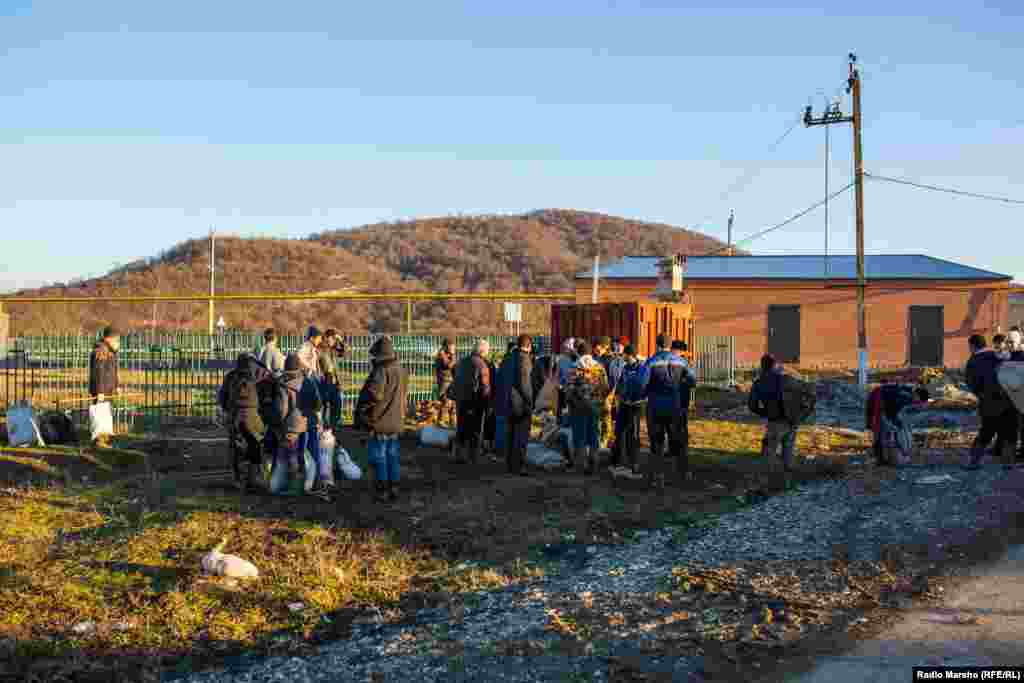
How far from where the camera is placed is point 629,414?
503 inches

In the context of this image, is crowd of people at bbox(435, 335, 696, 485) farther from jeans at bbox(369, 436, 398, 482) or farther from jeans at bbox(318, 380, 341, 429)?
jeans at bbox(369, 436, 398, 482)

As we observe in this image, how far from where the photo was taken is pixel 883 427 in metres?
13.3

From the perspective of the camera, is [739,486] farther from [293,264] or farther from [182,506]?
[293,264]

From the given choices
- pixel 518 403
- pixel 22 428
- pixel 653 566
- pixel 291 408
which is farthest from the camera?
pixel 22 428

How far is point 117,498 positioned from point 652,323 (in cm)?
1093

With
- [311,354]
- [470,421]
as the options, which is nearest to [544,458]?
[470,421]

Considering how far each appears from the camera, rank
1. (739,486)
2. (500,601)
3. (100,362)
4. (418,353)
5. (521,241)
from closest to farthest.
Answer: (500,601)
(739,486)
(100,362)
(418,353)
(521,241)

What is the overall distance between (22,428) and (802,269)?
1298 inches

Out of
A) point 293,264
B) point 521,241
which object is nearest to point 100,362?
point 293,264

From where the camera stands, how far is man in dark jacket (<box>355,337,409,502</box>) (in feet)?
34.5

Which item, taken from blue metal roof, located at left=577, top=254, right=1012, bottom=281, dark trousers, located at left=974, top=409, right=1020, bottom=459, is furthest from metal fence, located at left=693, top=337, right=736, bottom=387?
dark trousers, located at left=974, top=409, right=1020, bottom=459

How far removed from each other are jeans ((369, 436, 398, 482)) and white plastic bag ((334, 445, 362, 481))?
1.03m

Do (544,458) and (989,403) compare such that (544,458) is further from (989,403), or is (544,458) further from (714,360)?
(714,360)

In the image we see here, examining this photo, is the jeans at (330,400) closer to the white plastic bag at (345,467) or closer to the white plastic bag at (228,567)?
the white plastic bag at (345,467)
